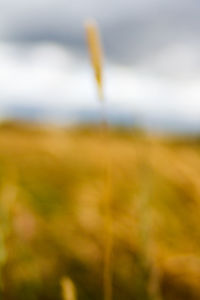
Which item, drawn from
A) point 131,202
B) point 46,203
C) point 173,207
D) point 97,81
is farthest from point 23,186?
point 97,81

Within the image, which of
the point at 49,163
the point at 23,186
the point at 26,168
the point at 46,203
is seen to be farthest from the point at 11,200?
the point at 49,163

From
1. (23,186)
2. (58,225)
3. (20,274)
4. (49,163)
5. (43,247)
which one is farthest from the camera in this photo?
(49,163)

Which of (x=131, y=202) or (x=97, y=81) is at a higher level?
Answer: (x=97, y=81)

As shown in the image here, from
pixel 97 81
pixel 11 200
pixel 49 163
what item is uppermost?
pixel 97 81

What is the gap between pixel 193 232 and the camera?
117 cm

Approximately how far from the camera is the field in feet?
2.50

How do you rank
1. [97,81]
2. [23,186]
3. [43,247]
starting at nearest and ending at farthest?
[97,81]
[43,247]
[23,186]

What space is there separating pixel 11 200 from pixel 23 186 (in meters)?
0.90

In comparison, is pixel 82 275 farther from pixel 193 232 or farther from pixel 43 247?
pixel 193 232

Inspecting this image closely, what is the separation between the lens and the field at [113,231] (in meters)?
0.76

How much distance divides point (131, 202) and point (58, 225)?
0.83ft

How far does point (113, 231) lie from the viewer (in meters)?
1.03

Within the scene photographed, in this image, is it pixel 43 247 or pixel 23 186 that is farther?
pixel 23 186

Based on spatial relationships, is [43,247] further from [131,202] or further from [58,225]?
[131,202]
